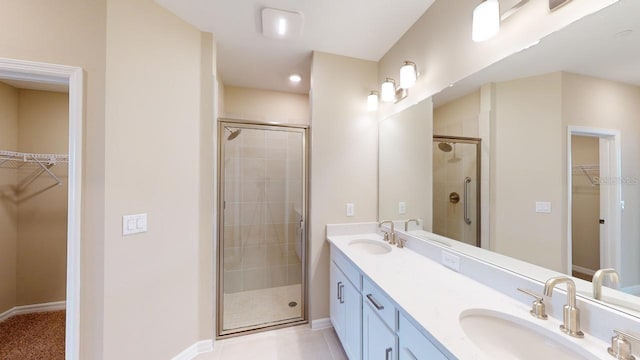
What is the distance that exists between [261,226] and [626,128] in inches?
96.5

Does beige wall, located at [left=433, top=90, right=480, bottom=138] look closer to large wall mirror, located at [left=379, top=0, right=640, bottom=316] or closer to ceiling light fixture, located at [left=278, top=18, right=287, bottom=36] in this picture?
large wall mirror, located at [left=379, top=0, right=640, bottom=316]

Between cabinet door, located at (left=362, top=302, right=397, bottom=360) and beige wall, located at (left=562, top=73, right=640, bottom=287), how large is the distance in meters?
0.91

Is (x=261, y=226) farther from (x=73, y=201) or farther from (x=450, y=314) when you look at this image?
(x=450, y=314)

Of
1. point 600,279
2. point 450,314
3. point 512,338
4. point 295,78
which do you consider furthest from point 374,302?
point 295,78

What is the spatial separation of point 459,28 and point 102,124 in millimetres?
2293

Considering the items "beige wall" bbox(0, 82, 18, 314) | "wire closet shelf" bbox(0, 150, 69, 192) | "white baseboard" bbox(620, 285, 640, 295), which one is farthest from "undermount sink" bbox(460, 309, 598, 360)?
"beige wall" bbox(0, 82, 18, 314)

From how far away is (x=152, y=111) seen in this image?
161 cm

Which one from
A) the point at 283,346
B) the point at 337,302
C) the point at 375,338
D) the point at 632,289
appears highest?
the point at 632,289

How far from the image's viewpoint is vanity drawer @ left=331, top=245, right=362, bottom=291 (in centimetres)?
155

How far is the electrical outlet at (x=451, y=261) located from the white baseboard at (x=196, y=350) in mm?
1989

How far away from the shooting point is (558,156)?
98cm

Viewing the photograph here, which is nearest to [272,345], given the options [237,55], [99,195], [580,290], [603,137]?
[99,195]

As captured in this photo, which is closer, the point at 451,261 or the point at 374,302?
the point at 374,302

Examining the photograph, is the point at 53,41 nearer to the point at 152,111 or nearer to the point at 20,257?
the point at 152,111
